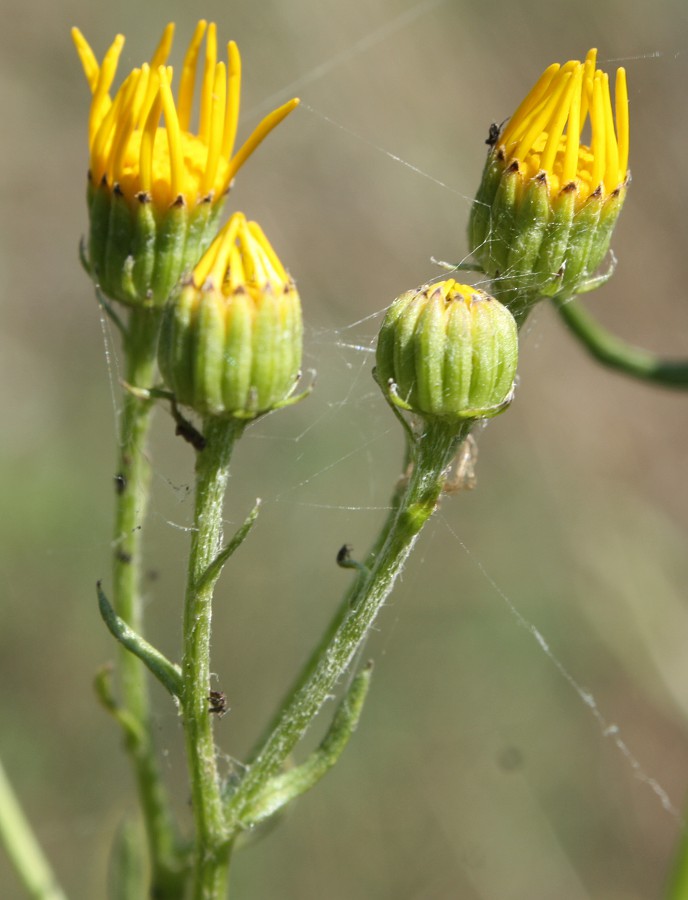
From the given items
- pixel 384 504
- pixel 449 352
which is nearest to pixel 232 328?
pixel 449 352

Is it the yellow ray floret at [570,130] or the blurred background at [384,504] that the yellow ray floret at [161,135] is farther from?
the blurred background at [384,504]

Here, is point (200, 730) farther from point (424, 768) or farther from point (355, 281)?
point (355, 281)

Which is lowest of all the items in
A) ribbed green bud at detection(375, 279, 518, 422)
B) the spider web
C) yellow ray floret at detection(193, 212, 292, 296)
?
the spider web

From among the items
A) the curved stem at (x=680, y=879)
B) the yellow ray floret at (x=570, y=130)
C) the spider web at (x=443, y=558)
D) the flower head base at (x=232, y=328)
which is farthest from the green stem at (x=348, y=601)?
the spider web at (x=443, y=558)

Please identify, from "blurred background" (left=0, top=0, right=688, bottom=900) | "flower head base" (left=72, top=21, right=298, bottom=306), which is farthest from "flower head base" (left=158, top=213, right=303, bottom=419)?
"blurred background" (left=0, top=0, right=688, bottom=900)

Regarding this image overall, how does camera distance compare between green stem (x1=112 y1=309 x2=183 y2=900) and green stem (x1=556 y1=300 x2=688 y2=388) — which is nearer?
green stem (x1=112 y1=309 x2=183 y2=900)

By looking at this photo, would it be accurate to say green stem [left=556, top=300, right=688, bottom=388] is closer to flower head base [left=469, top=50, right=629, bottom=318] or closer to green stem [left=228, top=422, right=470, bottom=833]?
flower head base [left=469, top=50, right=629, bottom=318]

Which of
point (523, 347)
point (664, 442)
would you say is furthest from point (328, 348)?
point (664, 442)
